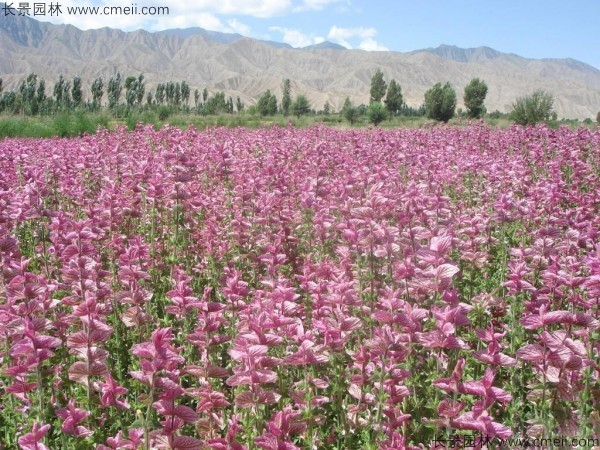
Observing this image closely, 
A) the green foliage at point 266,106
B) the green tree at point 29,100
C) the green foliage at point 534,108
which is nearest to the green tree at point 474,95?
the green foliage at point 534,108

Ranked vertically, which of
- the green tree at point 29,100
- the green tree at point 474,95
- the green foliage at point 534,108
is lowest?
the green foliage at point 534,108

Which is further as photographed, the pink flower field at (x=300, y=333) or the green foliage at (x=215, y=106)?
the green foliage at (x=215, y=106)

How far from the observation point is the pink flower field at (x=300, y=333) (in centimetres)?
226

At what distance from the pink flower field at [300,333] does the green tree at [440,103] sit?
1913 inches

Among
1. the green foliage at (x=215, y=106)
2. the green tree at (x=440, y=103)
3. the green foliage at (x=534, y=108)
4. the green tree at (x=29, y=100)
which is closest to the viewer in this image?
the green foliage at (x=534, y=108)

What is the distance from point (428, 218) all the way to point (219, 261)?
2.04 meters

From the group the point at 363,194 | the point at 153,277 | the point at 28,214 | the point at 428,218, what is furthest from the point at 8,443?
the point at 363,194

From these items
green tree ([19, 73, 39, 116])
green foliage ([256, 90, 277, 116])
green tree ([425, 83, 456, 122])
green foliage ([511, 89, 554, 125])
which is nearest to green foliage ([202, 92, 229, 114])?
green foliage ([256, 90, 277, 116])

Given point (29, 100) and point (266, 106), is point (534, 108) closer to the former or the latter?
point (266, 106)

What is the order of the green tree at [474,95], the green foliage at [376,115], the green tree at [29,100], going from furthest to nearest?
the green tree at [29,100] < the green tree at [474,95] < the green foliage at [376,115]

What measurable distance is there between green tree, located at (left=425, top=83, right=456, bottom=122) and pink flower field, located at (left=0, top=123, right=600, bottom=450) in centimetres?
4859

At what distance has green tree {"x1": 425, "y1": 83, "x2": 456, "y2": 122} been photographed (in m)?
52.4

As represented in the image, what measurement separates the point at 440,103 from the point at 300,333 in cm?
5336

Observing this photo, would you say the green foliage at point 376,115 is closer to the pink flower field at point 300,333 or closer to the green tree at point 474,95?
the green tree at point 474,95
